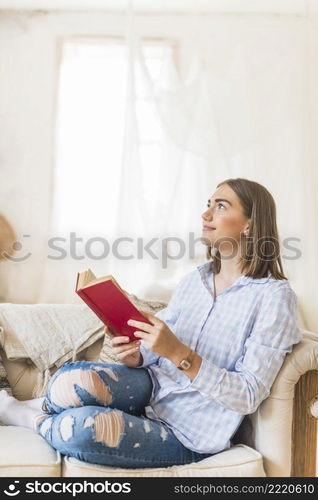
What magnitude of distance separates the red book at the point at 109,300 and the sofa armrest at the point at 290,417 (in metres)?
0.42

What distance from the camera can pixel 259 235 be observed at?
1.78 m

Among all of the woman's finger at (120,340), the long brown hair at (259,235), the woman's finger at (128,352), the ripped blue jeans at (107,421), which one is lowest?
the ripped blue jeans at (107,421)

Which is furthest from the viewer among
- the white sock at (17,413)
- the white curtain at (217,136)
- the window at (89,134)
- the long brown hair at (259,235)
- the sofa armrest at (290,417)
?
the window at (89,134)

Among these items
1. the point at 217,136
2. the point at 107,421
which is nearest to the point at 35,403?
the point at 107,421

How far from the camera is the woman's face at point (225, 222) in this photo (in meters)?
1.81

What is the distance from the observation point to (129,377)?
178cm

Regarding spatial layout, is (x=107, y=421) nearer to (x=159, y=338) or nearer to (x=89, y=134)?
(x=159, y=338)

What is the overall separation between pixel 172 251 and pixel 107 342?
137 cm

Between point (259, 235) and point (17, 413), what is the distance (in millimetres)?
957

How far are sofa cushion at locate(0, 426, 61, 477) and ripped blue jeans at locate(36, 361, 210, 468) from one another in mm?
31

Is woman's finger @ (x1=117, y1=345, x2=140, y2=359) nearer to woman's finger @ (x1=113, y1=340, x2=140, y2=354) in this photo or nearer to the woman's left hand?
woman's finger @ (x1=113, y1=340, x2=140, y2=354)

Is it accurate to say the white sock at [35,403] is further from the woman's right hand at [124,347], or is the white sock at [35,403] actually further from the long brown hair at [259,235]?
the long brown hair at [259,235]

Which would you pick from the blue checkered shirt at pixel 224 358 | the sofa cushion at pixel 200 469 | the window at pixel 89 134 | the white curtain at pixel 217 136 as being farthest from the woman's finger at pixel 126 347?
the window at pixel 89 134
